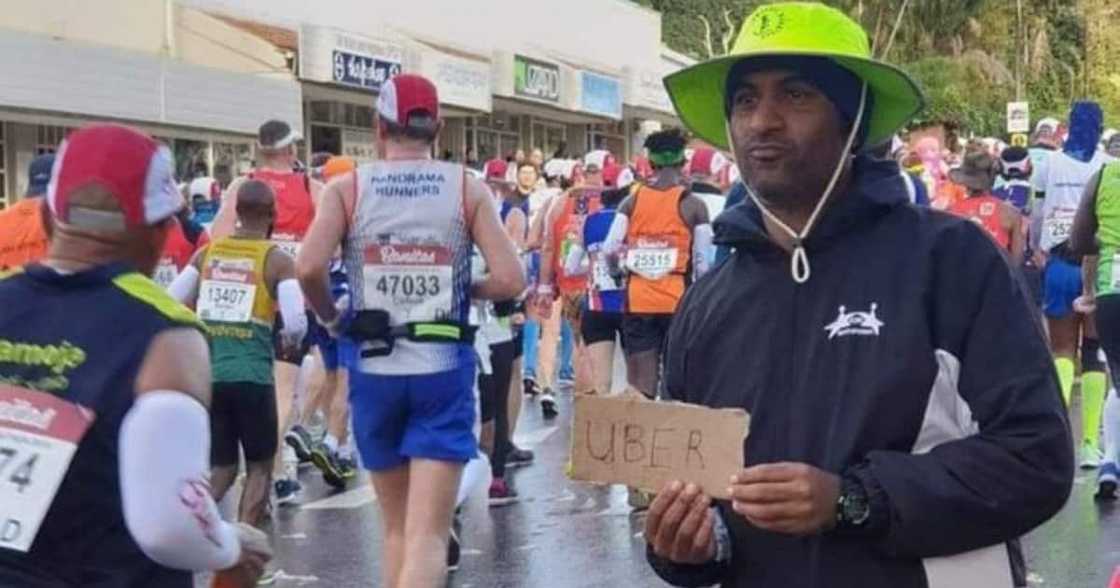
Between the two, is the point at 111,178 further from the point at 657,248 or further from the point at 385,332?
the point at 657,248

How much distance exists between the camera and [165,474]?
3322 mm

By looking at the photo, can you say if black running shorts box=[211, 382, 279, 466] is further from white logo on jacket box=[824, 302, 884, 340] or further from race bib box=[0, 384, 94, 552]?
white logo on jacket box=[824, 302, 884, 340]

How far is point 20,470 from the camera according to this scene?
3344mm

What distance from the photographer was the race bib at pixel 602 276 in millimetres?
10380

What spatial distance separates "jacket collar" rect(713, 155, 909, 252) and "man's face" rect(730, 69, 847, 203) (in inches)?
1.9

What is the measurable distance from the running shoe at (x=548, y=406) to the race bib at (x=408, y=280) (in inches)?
314

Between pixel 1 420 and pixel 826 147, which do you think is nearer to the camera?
pixel 826 147

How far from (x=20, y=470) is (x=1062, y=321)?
9.03 m

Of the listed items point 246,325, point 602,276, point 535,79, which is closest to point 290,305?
point 246,325

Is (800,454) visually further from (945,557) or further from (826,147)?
(826,147)

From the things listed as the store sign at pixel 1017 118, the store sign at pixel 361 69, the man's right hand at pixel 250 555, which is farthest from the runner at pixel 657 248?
the store sign at pixel 1017 118

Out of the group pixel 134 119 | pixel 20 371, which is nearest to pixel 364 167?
pixel 20 371

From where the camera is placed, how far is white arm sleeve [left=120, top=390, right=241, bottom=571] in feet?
10.8

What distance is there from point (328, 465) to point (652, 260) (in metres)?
2.47
